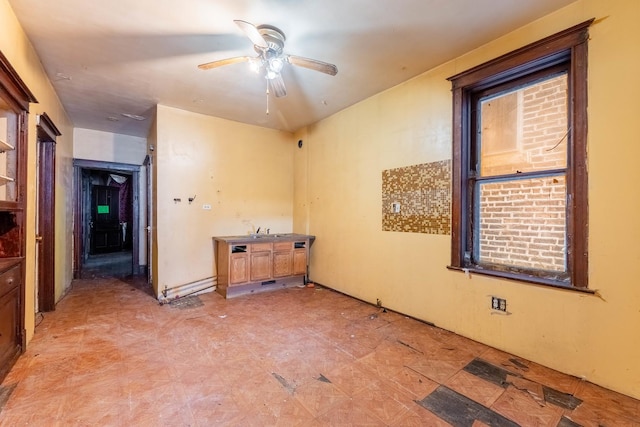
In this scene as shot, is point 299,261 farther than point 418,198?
Yes

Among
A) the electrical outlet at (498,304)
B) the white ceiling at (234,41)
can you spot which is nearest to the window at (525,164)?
the electrical outlet at (498,304)

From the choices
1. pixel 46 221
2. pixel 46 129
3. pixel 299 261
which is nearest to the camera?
pixel 46 129

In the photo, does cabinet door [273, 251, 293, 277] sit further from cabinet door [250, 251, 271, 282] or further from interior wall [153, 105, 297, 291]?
interior wall [153, 105, 297, 291]

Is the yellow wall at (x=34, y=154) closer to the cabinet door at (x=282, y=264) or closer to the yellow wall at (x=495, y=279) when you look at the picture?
the cabinet door at (x=282, y=264)

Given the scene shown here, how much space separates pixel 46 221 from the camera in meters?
3.48

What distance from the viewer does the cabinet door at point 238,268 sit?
4.13m

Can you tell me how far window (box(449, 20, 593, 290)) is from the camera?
2.20 metres

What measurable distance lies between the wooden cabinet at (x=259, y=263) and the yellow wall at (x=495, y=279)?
0.43 m

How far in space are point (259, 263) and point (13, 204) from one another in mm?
2719

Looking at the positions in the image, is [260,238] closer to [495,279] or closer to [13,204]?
[13,204]

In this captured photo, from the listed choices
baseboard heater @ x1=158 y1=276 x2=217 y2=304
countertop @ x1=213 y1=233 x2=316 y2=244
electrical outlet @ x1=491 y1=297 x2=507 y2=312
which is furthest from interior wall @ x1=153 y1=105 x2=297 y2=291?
electrical outlet @ x1=491 y1=297 x2=507 y2=312

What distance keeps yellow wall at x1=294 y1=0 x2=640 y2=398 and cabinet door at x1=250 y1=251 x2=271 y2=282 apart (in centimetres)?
91

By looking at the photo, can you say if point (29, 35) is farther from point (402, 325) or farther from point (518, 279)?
point (518, 279)

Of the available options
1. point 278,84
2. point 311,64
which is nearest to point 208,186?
point 278,84
